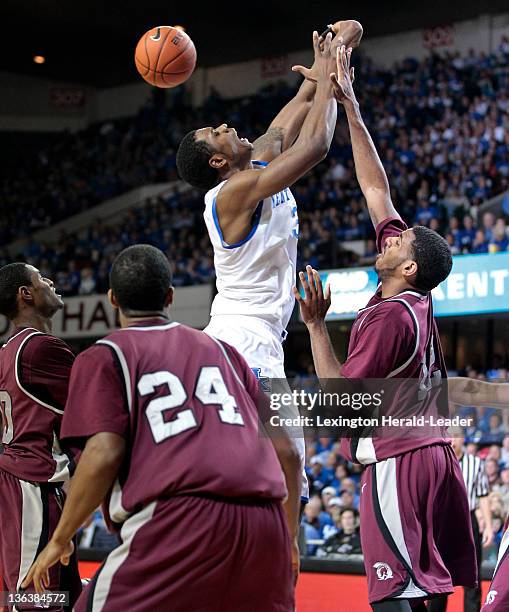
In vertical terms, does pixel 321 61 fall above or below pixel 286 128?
above

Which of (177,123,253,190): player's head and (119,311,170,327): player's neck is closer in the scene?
(119,311,170,327): player's neck

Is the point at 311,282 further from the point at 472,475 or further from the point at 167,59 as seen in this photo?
the point at 472,475

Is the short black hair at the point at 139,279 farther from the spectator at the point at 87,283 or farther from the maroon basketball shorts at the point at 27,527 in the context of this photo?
the spectator at the point at 87,283

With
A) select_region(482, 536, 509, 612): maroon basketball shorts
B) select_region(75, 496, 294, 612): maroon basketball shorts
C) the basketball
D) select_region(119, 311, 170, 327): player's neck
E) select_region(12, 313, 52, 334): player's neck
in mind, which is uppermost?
the basketball

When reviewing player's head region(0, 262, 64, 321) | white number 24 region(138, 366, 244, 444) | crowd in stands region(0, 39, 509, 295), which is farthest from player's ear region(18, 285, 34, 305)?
crowd in stands region(0, 39, 509, 295)

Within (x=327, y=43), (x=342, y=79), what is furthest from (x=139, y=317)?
(x=327, y=43)

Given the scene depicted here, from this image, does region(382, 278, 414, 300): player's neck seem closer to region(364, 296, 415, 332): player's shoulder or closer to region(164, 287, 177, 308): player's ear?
region(364, 296, 415, 332): player's shoulder

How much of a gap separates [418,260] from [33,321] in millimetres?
1925

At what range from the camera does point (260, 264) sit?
452cm

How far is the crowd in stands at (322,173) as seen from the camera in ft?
49.2

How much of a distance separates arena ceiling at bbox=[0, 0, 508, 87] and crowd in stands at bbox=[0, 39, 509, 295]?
3.56 feet

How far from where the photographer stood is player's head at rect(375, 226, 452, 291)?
Result: 4172 millimetres

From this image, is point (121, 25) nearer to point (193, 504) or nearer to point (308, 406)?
point (308, 406)

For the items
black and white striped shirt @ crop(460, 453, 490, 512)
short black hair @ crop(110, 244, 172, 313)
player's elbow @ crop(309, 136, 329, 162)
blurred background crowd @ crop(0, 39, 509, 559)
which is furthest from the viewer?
blurred background crowd @ crop(0, 39, 509, 559)
